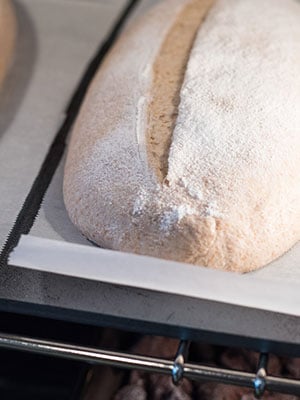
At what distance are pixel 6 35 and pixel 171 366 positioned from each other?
725mm

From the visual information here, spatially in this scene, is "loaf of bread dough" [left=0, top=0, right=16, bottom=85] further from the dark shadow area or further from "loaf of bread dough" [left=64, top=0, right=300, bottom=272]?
"loaf of bread dough" [left=64, top=0, right=300, bottom=272]

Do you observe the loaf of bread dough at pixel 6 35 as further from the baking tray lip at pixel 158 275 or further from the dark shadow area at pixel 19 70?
the baking tray lip at pixel 158 275

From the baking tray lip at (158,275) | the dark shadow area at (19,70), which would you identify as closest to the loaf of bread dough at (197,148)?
the baking tray lip at (158,275)

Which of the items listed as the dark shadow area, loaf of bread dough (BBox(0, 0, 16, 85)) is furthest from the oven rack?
A: loaf of bread dough (BBox(0, 0, 16, 85))

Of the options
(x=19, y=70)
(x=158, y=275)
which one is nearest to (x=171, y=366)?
(x=158, y=275)

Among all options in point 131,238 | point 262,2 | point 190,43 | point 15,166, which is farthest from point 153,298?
point 262,2

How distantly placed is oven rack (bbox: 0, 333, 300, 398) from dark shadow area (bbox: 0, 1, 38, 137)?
44cm

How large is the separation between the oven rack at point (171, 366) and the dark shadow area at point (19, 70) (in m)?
0.44

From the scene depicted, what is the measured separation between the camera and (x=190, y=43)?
1.09 metres

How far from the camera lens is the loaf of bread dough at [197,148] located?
31.9 inches

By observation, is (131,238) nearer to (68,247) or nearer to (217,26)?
(68,247)

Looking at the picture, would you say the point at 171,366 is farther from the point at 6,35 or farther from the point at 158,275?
the point at 6,35

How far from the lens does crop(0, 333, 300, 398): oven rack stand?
0.74 m

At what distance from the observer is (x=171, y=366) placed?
748 mm
